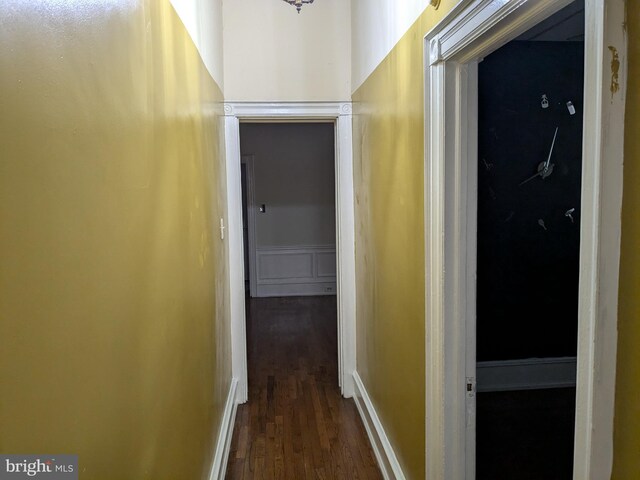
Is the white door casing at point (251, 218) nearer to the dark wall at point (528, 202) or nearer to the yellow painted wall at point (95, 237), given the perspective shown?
the dark wall at point (528, 202)

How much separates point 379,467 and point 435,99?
2.01m

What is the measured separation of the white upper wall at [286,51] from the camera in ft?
11.1

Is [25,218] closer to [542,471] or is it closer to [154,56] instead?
[154,56]

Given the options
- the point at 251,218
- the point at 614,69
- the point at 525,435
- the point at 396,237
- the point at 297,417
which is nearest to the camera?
the point at 614,69

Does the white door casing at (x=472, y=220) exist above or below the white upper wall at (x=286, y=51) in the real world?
below

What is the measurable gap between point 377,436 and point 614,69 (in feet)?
7.98

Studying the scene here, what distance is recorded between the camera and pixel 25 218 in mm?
653

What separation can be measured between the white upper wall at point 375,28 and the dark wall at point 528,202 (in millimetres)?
786

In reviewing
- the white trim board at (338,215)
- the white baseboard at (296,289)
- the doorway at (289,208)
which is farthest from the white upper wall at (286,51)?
the white baseboard at (296,289)

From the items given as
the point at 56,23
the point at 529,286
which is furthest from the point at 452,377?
the point at 529,286

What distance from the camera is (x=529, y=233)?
3.53 metres

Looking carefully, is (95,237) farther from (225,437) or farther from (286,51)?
(286,51)

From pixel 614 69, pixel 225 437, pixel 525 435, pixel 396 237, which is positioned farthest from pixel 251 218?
pixel 614 69

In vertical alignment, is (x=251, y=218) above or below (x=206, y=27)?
below
